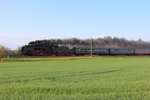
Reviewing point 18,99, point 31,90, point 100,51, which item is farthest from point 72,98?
point 100,51

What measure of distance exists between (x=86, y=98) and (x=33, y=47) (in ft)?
202

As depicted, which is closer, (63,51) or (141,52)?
(63,51)

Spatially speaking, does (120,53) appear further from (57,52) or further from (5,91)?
(5,91)

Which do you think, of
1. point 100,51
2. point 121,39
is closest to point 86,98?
point 100,51

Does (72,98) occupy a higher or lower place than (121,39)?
lower

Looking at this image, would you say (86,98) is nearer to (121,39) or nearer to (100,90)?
(100,90)

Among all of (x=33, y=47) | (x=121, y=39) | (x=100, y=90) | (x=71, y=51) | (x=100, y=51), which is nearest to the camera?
(x=100, y=90)

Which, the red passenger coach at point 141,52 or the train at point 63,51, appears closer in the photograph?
the train at point 63,51

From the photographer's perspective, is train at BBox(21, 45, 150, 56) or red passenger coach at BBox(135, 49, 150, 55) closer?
train at BBox(21, 45, 150, 56)

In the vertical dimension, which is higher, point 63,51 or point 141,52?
point 63,51

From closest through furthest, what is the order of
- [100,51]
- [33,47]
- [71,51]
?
1. [33,47]
2. [71,51]
3. [100,51]

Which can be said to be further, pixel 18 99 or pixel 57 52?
pixel 57 52

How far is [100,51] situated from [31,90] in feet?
223

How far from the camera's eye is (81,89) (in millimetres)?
9047
